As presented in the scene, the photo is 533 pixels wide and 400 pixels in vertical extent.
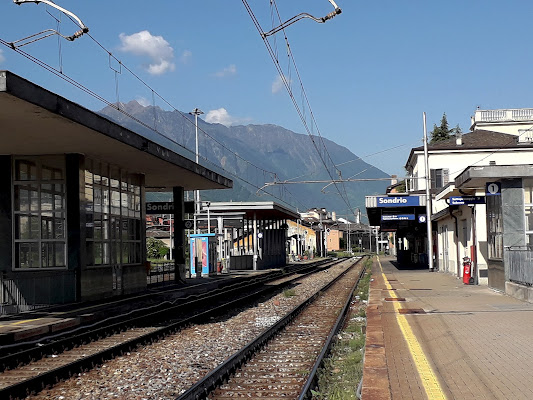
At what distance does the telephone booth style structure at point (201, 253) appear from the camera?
37825 mm

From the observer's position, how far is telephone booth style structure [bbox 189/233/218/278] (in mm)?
37825

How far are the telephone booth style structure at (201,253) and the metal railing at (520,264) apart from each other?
2102cm

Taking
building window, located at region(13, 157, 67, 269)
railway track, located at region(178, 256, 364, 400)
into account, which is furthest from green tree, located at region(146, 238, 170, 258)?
railway track, located at region(178, 256, 364, 400)

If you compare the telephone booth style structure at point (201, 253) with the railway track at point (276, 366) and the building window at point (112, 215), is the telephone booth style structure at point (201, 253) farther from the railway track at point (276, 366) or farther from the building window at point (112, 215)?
the railway track at point (276, 366)

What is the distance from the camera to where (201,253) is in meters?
38.5

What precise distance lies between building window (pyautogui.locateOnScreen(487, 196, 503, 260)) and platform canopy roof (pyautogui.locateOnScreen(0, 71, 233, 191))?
9.83 metres

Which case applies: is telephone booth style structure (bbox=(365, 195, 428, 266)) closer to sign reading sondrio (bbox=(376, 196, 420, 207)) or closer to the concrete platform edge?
sign reading sondrio (bbox=(376, 196, 420, 207))

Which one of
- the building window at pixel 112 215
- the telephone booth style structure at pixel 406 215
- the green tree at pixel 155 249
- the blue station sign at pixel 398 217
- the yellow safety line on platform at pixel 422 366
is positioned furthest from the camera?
the green tree at pixel 155 249

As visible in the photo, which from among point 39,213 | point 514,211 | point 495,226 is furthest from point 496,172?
point 39,213

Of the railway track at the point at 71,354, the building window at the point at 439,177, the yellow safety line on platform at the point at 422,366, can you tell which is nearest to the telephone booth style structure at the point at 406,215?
the building window at the point at 439,177

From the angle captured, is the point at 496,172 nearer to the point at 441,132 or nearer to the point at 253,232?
the point at 253,232

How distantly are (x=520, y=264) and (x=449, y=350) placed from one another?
27.2ft

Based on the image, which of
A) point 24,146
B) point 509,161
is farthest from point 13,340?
point 509,161

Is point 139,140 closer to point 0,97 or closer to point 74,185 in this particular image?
point 74,185
